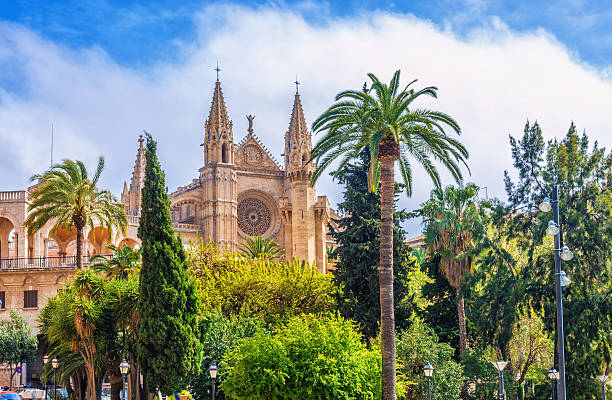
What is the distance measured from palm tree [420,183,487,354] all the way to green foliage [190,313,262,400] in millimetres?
9438

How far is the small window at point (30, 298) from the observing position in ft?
151

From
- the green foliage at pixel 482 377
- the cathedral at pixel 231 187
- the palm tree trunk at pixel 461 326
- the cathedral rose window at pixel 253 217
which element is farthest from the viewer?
the cathedral rose window at pixel 253 217

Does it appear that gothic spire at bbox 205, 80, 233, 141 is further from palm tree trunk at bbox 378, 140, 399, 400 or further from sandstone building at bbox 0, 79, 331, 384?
palm tree trunk at bbox 378, 140, 399, 400

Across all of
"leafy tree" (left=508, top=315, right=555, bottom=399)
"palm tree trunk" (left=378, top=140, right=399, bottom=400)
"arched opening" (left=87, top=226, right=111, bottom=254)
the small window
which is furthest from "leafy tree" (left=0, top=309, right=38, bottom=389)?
"palm tree trunk" (left=378, top=140, right=399, bottom=400)

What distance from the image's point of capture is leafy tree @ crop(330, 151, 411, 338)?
110 ft

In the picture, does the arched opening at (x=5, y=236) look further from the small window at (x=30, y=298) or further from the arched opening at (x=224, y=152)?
the arched opening at (x=224, y=152)

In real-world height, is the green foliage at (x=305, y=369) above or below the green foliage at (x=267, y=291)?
below

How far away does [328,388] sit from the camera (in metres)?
23.2

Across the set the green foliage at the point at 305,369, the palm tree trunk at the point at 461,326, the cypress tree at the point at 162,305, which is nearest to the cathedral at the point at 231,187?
the palm tree trunk at the point at 461,326

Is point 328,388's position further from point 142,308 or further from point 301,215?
point 301,215

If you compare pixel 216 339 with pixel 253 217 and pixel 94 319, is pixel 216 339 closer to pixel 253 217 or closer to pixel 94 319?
pixel 94 319

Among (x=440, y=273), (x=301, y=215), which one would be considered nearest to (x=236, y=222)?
(x=301, y=215)

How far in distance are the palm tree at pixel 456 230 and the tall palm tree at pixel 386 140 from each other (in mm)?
12015

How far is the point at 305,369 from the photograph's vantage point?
23406 mm
